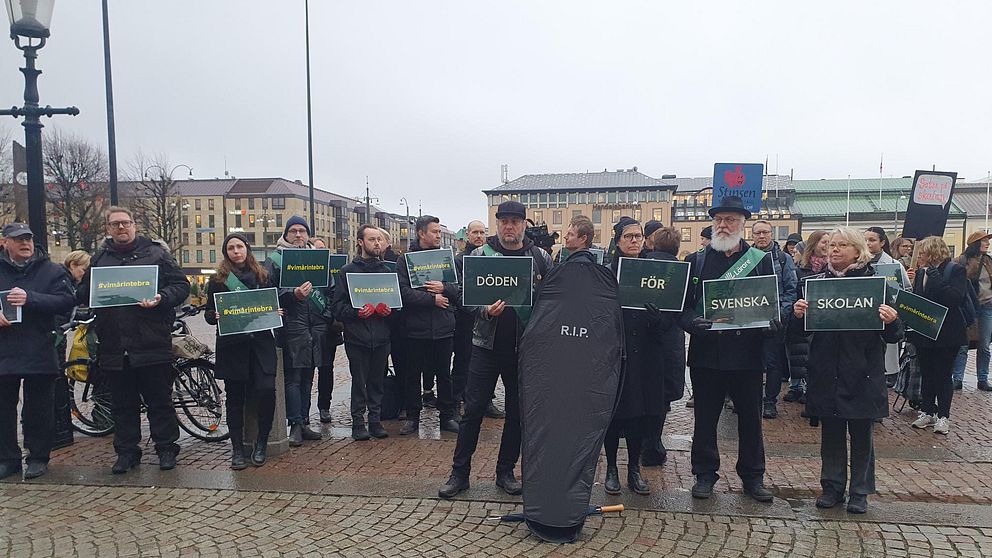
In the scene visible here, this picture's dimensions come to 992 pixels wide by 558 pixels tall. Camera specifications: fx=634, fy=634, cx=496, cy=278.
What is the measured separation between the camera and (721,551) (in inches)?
157

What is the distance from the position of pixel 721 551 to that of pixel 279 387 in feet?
13.2

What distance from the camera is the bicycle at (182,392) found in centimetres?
643

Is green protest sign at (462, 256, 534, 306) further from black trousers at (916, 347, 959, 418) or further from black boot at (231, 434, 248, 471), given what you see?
black trousers at (916, 347, 959, 418)

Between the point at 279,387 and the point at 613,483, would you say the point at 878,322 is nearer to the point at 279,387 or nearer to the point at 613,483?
the point at 613,483

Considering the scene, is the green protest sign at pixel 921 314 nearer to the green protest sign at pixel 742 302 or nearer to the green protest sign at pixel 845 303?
the green protest sign at pixel 845 303

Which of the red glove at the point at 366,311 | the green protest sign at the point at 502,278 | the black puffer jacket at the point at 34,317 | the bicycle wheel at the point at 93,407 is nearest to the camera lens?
the green protest sign at the point at 502,278

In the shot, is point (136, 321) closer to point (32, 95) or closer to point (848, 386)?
point (32, 95)

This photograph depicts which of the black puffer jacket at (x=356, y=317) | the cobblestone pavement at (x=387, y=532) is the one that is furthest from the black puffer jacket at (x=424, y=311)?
the cobblestone pavement at (x=387, y=532)

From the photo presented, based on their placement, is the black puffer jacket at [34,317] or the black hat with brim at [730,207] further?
the black puffer jacket at [34,317]

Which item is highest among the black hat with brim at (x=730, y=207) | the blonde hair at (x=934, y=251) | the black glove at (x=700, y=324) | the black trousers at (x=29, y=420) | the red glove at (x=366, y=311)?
the black hat with brim at (x=730, y=207)

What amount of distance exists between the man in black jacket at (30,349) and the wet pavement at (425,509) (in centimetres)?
30

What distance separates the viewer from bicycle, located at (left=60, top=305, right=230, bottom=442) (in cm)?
643

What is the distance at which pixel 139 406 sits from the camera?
575cm

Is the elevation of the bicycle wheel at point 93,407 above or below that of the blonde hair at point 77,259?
below
